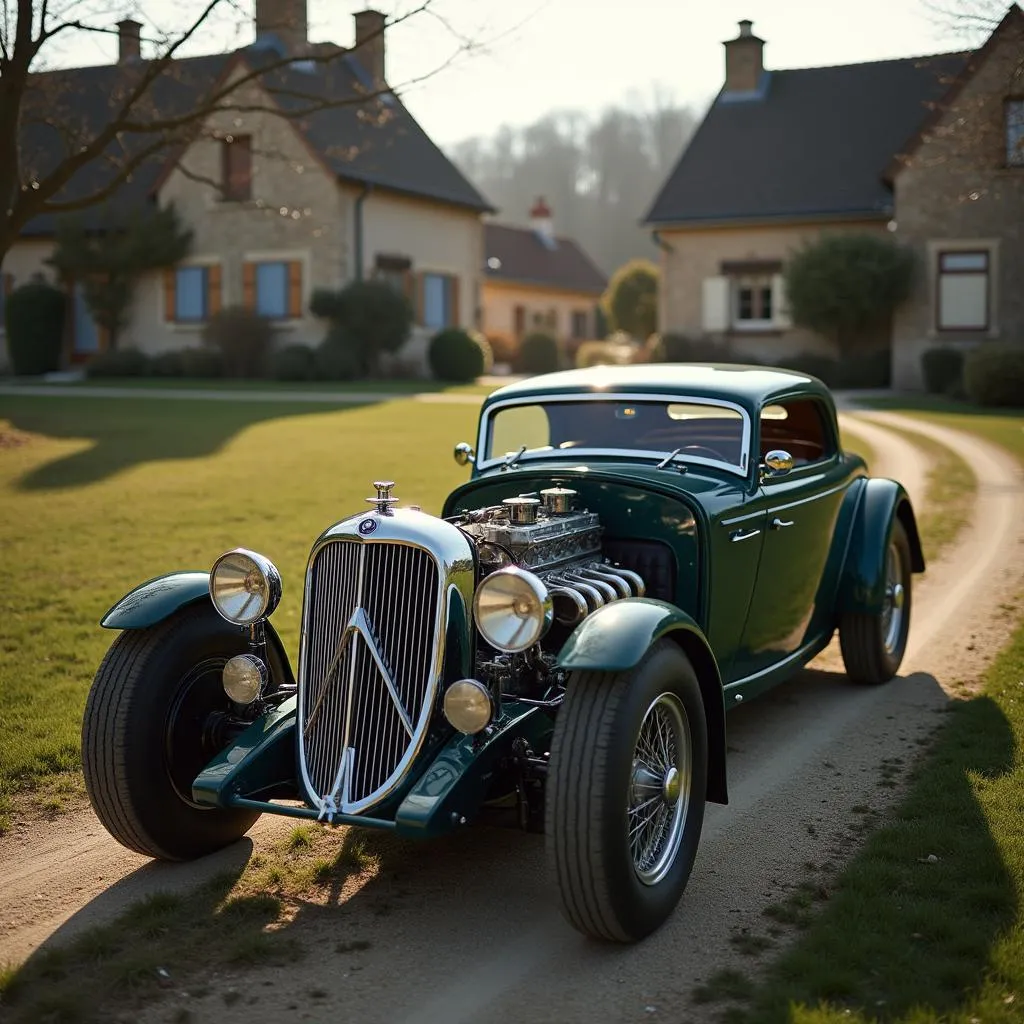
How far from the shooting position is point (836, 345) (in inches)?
1194

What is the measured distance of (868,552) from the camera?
6645 mm

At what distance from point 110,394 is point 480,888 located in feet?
74.3

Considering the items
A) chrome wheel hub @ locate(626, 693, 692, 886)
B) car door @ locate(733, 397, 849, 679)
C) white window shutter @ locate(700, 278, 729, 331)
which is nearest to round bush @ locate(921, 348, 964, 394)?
white window shutter @ locate(700, 278, 729, 331)

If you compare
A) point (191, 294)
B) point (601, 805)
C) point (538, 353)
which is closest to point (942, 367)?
point (538, 353)

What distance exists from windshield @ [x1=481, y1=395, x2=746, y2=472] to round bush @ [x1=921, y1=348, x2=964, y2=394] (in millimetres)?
22477

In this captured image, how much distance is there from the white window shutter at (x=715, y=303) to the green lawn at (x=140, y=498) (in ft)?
37.3

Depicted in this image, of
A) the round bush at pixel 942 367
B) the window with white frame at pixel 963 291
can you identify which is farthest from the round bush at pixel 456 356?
the window with white frame at pixel 963 291

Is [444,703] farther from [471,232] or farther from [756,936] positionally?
[471,232]

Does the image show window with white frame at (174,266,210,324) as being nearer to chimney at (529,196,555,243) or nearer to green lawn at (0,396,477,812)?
green lawn at (0,396,477,812)

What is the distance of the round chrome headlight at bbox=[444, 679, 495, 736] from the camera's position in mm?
3928

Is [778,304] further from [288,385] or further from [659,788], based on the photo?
[659,788]

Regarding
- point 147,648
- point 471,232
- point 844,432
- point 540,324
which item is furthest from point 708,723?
point 540,324

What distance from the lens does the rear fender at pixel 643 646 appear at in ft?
12.6

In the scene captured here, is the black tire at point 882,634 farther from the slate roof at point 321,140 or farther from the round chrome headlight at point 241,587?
the slate roof at point 321,140
